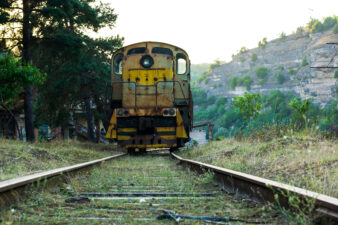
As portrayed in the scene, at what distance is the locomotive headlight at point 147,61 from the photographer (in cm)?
1238

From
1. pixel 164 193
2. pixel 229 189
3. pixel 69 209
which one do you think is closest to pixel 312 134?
pixel 229 189

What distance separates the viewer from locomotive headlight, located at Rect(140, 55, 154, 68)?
12383mm

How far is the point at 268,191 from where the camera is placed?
10.5ft

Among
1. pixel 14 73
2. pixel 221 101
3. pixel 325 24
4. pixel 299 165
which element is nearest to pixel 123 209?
A: pixel 299 165

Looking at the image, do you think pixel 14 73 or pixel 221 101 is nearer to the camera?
pixel 14 73

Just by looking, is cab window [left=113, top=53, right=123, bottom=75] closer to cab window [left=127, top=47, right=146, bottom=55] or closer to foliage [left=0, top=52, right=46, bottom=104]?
cab window [left=127, top=47, right=146, bottom=55]

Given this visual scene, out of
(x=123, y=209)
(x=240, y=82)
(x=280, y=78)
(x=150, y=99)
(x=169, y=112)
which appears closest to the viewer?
(x=123, y=209)

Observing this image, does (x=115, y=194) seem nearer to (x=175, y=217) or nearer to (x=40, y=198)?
(x=40, y=198)

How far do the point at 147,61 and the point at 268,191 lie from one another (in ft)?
31.9

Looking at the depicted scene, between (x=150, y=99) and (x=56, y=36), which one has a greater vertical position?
(x=56, y=36)

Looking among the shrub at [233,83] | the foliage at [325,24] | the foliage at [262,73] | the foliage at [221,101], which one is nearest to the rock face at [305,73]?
the shrub at [233,83]

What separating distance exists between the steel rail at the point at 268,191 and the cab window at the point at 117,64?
8.20 m

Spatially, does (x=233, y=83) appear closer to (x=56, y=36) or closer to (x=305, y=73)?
(x=305, y=73)

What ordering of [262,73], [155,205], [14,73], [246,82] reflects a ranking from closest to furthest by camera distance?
[155,205]
[14,73]
[246,82]
[262,73]
